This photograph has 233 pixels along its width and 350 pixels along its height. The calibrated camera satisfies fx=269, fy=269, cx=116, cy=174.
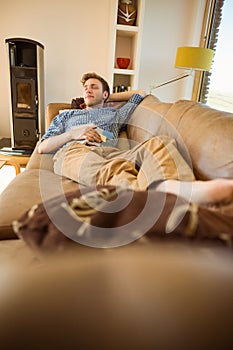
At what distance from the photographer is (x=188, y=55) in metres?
2.48

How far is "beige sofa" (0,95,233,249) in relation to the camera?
1008mm

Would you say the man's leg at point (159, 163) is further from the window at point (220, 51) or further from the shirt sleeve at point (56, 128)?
the window at point (220, 51)

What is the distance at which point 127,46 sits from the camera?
3096 millimetres

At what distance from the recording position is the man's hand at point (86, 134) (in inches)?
66.3

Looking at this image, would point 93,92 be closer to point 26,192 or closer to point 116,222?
point 26,192

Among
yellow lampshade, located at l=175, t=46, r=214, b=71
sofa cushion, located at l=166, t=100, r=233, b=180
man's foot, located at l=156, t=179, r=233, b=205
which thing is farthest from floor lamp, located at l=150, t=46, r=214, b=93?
man's foot, located at l=156, t=179, r=233, b=205

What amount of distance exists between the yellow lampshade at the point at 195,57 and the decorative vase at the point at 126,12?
635mm

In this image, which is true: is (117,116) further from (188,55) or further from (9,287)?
(9,287)

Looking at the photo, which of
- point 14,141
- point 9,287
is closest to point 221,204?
point 9,287

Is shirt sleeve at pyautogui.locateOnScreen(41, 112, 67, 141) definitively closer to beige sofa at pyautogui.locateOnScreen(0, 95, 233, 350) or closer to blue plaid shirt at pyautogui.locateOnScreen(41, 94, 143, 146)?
blue plaid shirt at pyautogui.locateOnScreen(41, 94, 143, 146)

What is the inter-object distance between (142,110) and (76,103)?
2.14ft

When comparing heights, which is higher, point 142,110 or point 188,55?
point 188,55

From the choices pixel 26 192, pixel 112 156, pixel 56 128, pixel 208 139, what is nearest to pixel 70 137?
pixel 56 128

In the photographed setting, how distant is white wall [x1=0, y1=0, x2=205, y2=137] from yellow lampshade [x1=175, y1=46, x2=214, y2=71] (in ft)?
2.61
